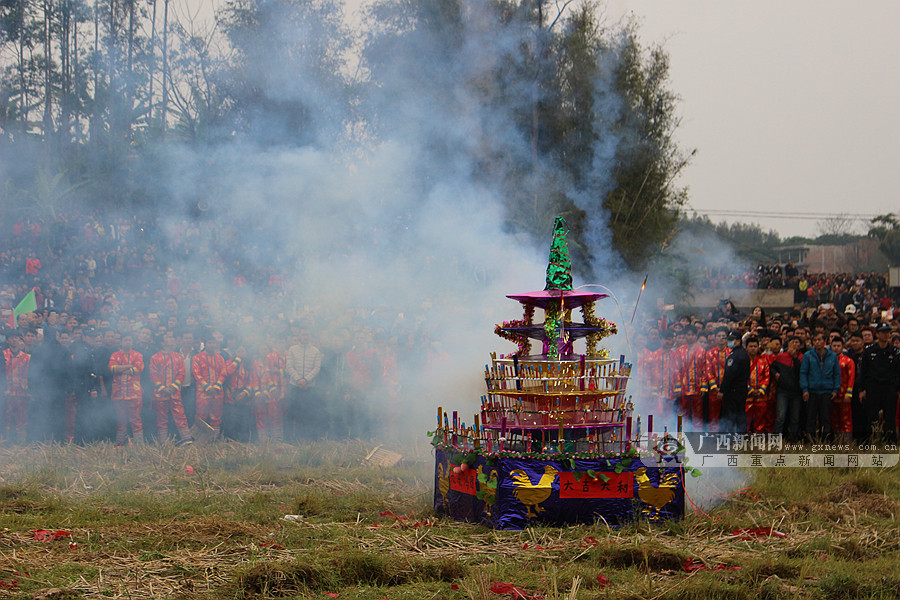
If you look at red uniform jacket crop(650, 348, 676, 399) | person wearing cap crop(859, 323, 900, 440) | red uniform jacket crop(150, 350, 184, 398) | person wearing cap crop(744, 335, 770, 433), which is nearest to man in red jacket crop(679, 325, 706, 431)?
red uniform jacket crop(650, 348, 676, 399)

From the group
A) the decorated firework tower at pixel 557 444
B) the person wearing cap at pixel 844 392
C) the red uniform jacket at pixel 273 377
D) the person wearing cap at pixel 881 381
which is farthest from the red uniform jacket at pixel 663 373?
the red uniform jacket at pixel 273 377

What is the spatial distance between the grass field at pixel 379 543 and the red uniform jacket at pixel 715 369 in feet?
7.22

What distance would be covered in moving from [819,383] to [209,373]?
29.0ft

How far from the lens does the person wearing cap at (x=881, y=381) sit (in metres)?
12.1

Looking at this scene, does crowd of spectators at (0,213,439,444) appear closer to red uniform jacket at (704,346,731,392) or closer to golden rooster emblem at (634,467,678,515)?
red uniform jacket at (704,346,731,392)

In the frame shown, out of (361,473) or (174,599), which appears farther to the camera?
(361,473)

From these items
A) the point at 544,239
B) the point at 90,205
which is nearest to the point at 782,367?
the point at 544,239

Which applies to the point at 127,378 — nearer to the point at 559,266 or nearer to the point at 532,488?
the point at 559,266

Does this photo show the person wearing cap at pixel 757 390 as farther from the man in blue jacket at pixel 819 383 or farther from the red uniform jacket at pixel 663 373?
the red uniform jacket at pixel 663 373

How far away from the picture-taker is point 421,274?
1515 centimetres

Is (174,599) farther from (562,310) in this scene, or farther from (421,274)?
(421,274)

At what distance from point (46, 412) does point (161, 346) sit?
1954 millimetres

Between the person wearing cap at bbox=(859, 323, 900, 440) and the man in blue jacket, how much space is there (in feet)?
1.36

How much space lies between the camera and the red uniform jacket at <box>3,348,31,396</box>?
13273 millimetres
